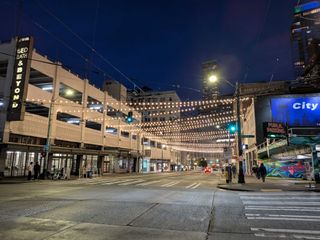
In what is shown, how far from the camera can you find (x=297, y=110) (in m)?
42.5

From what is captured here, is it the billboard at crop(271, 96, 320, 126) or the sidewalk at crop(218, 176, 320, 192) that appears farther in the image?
the billboard at crop(271, 96, 320, 126)

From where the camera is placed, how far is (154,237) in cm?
675

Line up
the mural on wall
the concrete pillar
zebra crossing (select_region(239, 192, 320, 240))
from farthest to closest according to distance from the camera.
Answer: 1. the concrete pillar
2. the mural on wall
3. zebra crossing (select_region(239, 192, 320, 240))

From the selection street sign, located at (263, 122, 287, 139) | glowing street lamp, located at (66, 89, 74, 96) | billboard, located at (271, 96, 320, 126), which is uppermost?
glowing street lamp, located at (66, 89, 74, 96)

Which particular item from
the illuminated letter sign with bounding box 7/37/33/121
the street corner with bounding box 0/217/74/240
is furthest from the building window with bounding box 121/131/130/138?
the street corner with bounding box 0/217/74/240

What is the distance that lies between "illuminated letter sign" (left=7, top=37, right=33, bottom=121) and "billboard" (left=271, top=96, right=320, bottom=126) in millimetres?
34772

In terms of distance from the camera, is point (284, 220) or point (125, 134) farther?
point (125, 134)

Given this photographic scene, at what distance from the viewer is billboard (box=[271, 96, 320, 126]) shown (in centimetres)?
4159

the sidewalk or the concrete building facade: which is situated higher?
the concrete building facade

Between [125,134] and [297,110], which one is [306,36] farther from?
[125,134]

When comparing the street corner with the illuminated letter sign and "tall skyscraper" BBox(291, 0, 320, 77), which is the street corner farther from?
"tall skyscraper" BBox(291, 0, 320, 77)

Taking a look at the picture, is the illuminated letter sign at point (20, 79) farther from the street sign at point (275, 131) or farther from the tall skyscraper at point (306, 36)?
the tall skyscraper at point (306, 36)

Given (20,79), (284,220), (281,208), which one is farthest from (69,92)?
(284,220)

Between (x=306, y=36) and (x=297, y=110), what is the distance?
34146 mm
